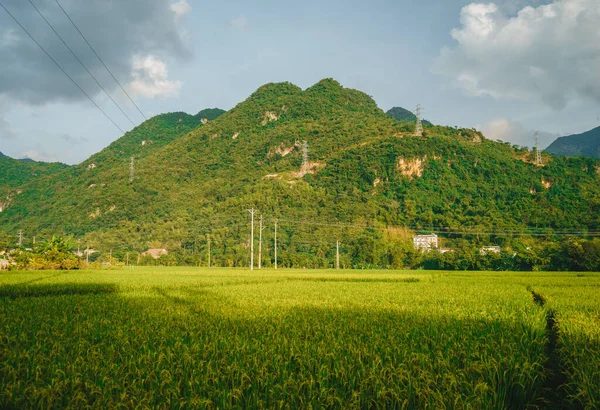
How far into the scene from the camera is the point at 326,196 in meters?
113

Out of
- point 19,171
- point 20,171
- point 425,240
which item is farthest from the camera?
point 20,171

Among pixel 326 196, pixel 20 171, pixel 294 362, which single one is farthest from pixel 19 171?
pixel 294 362

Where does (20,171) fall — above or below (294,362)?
above

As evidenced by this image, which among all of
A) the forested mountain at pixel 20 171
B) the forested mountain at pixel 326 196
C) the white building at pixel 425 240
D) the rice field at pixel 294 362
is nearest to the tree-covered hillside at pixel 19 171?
the forested mountain at pixel 20 171

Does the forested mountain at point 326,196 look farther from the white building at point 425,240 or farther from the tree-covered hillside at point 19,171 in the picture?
the tree-covered hillside at point 19,171

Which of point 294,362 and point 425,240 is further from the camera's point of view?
point 425,240

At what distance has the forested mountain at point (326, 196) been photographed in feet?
286

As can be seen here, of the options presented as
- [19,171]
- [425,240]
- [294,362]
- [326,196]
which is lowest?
[294,362]

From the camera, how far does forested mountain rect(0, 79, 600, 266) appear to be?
87.1 meters

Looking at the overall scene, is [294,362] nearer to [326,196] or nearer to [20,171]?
[326,196]

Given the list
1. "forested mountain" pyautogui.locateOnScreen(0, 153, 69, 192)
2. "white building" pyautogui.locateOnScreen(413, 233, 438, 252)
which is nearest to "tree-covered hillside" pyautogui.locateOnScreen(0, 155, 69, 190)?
"forested mountain" pyautogui.locateOnScreen(0, 153, 69, 192)

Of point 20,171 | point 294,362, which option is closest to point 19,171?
point 20,171

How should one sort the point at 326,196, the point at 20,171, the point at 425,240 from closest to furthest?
the point at 425,240
the point at 326,196
the point at 20,171

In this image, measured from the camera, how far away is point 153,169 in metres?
135
